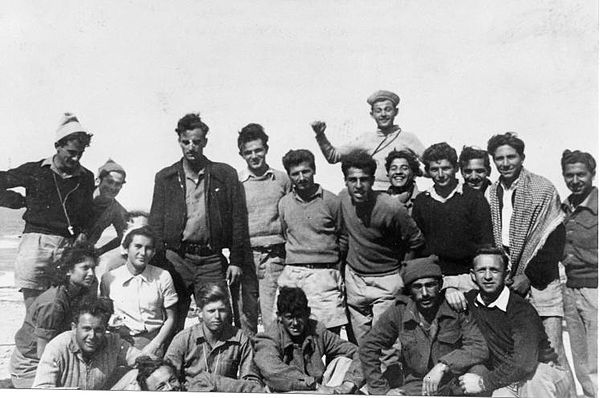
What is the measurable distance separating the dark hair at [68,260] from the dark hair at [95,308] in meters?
0.24

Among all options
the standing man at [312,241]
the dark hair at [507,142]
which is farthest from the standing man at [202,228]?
the dark hair at [507,142]

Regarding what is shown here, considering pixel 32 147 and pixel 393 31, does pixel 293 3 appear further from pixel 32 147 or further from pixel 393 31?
pixel 32 147

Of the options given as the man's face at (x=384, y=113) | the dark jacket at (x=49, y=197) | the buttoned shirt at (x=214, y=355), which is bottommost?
the buttoned shirt at (x=214, y=355)

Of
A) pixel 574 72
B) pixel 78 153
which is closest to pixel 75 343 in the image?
pixel 78 153

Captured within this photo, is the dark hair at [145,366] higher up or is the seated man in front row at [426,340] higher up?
the seated man in front row at [426,340]

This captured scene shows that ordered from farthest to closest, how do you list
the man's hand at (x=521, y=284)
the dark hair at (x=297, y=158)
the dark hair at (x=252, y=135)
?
the dark hair at (x=252, y=135) < the dark hair at (x=297, y=158) < the man's hand at (x=521, y=284)

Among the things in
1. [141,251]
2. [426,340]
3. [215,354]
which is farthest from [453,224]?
[141,251]

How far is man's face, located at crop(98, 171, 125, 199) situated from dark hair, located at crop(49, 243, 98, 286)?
45 centimetres

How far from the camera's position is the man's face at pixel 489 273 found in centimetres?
679

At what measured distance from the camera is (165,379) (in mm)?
6977

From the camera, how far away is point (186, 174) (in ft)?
23.8

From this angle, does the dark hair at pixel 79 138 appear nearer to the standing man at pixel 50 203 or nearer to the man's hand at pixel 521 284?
the standing man at pixel 50 203

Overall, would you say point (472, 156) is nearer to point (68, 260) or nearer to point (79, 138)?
point (79, 138)

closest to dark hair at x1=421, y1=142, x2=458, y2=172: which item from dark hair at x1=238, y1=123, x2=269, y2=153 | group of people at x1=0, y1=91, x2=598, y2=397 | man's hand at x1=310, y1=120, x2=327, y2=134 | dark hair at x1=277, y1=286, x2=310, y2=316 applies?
group of people at x1=0, y1=91, x2=598, y2=397
